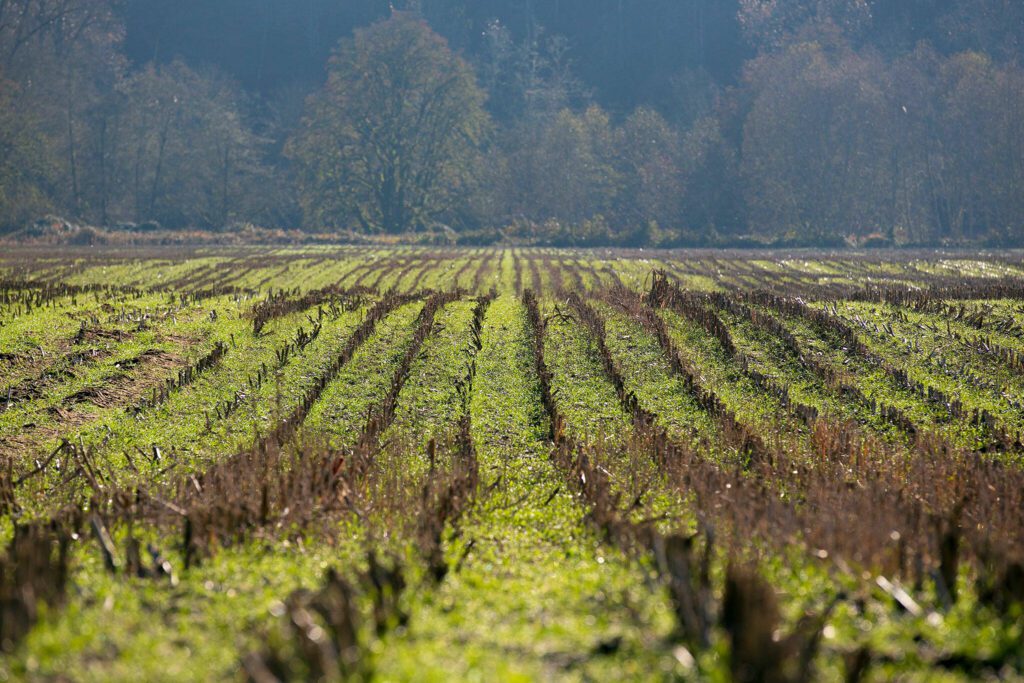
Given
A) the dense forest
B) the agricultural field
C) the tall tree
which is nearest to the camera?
the agricultural field

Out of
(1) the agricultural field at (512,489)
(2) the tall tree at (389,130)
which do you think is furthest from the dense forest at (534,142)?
(1) the agricultural field at (512,489)

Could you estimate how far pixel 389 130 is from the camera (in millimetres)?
69062

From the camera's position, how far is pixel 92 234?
56938mm

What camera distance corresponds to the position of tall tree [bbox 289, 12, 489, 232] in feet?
222

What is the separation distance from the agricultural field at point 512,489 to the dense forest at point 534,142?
4062 centimetres

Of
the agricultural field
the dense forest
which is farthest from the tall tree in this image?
the agricultural field

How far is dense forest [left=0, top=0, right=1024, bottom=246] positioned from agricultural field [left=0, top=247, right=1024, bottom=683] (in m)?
40.6

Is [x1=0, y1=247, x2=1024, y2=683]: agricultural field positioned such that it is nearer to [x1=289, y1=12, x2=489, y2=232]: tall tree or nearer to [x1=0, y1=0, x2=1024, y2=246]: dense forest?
[x1=0, y1=0, x2=1024, y2=246]: dense forest

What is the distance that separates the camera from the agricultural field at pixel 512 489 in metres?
5.19

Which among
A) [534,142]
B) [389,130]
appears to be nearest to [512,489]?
[389,130]

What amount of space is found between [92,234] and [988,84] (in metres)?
55.1

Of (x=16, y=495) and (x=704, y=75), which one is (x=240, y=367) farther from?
(x=704, y=75)

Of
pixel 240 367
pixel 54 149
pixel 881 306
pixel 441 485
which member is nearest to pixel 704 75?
pixel 54 149

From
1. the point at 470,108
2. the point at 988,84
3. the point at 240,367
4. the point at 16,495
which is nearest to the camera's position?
the point at 16,495
